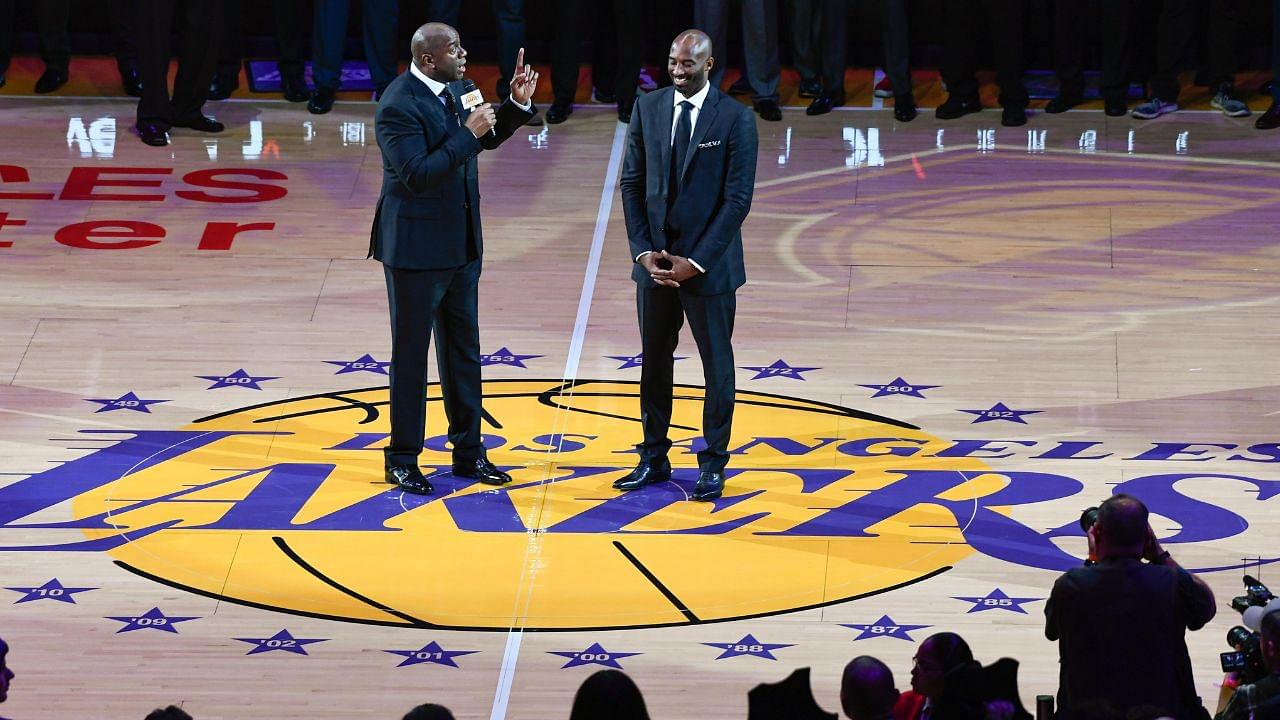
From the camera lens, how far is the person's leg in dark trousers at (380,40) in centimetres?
1062

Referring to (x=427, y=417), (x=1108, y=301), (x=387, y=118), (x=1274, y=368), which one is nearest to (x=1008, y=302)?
(x=1108, y=301)

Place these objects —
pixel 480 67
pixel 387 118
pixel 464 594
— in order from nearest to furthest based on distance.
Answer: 1. pixel 464 594
2. pixel 387 118
3. pixel 480 67

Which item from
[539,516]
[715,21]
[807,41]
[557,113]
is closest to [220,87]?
[557,113]

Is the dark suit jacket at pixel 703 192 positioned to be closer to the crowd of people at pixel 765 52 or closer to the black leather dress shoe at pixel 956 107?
the crowd of people at pixel 765 52

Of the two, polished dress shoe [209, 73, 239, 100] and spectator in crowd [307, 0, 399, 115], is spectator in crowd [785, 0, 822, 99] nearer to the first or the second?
spectator in crowd [307, 0, 399, 115]

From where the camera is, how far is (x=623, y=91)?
10539 mm

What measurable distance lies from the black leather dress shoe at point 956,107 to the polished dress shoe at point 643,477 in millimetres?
4233

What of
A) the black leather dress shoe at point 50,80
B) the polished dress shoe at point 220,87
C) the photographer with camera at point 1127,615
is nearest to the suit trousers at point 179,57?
the polished dress shoe at point 220,87

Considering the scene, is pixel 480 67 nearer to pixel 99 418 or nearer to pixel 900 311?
pixel 900 311

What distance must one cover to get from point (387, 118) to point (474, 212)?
16.0 inches

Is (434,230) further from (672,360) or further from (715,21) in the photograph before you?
(715,21)

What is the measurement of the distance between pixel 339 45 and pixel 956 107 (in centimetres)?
305

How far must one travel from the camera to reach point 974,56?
34.7ft

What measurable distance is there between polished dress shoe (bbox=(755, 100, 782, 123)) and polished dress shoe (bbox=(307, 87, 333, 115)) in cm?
213
